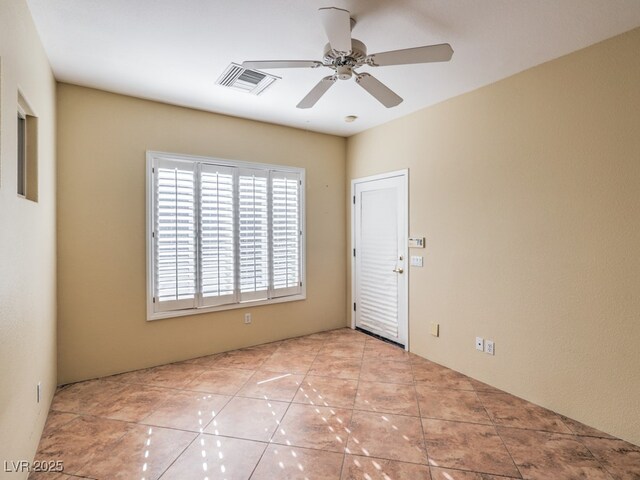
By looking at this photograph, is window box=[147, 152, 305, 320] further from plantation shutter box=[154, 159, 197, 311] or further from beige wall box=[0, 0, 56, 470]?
beige wall box=[0, 0, 56, 470]

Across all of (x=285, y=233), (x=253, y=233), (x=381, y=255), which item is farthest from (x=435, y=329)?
(x=253, y=233)

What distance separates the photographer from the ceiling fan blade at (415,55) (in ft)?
5.82

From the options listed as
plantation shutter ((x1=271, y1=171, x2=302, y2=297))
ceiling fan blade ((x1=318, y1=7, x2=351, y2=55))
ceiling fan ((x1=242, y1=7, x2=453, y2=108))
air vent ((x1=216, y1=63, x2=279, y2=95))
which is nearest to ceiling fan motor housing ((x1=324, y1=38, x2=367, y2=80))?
ceiling fan ((x1=242, y1=7, x2=453, y2=108))

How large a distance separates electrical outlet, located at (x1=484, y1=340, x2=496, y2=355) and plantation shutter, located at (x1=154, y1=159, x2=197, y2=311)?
2893 millimetres

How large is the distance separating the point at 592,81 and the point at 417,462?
2766 mm

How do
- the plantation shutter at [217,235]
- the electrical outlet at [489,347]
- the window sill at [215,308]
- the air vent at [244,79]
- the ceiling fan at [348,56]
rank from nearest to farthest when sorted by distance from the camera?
1. the ceiling fan at [348,56]
2. the air vent at [244,79]
3. the electrical outlet at [489,347]
4. the window sill at [215,308]
5. the plantation shutter at [217,235]

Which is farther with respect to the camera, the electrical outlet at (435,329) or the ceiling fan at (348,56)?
the electrical outlet at (435,329)

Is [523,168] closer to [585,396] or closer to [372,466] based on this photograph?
[585,396]

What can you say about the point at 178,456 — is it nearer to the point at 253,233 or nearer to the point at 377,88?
the point at 253,233

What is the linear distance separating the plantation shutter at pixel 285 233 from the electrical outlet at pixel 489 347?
221 cm

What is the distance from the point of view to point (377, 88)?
2248mm

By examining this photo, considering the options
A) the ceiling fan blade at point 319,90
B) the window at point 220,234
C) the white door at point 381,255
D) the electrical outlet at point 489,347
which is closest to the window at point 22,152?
the window at point 220,234

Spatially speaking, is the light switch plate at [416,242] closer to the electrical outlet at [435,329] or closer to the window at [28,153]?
the electrical outlet at [435,329]

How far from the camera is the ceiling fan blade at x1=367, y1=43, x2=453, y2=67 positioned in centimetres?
178
